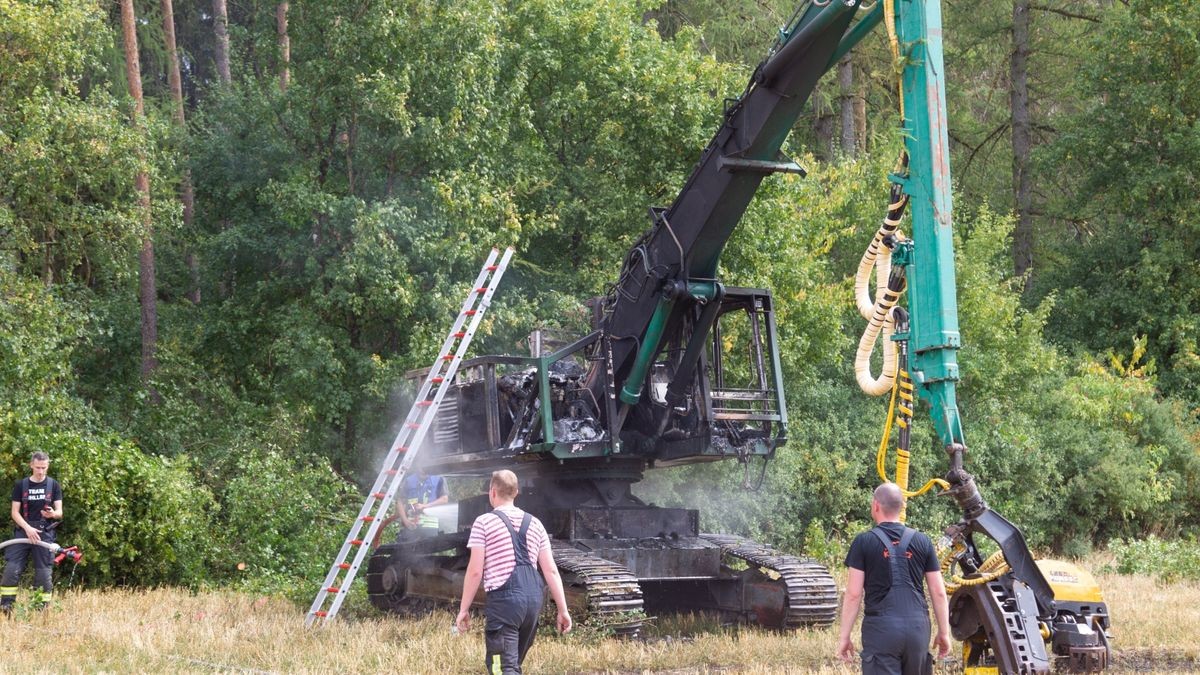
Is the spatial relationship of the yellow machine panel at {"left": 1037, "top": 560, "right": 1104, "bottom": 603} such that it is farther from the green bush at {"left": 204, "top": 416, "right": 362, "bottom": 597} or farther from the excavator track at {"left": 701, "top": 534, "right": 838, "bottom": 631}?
the green bush at {"left": 204, "top": 416, "right": 362, "bottom": 597}

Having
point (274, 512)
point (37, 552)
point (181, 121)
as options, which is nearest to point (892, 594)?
point (37, 552)

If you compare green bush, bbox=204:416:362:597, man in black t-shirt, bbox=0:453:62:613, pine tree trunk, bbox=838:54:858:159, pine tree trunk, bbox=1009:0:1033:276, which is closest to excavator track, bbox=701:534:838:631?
green bush, bbox=204:416:362:597

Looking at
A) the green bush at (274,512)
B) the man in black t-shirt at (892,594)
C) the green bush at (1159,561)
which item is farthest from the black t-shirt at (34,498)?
the green bush at (1159,561)

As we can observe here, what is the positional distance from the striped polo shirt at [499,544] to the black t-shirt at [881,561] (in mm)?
1804

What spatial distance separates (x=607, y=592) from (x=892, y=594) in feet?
15.0

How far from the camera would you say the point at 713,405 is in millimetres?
12750

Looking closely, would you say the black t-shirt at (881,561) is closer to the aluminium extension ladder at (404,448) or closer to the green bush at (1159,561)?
the aluminium extension ladder at (404,448)

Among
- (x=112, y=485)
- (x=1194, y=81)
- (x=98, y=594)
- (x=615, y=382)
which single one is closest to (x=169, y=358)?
(x=112, y=485)

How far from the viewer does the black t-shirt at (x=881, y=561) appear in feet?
23.4

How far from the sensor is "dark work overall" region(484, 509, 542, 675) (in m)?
7.60

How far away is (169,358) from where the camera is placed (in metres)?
20.2

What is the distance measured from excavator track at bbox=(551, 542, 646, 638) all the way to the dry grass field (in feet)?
0.70

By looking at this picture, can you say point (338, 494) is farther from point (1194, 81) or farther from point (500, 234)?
point (1194, 81)

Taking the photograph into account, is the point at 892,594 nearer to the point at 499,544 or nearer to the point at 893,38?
the point at 499,544
